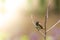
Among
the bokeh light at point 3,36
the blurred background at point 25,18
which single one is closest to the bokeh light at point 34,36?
the blurred background at point 25,18

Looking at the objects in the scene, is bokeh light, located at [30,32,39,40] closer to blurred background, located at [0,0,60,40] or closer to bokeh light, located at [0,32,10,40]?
blurred background, located at [0,0,60,40]

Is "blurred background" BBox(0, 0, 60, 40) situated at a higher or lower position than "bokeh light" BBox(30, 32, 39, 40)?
higher

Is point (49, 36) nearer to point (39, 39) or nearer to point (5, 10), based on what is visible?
point (39, 39)

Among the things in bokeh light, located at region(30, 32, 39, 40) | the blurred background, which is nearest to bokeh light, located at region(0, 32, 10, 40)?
the blurred background

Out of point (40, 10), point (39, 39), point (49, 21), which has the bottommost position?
point (39, 39)

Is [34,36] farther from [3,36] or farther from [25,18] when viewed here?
[3,36]

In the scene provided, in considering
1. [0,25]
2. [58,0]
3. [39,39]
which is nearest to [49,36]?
[39,39]

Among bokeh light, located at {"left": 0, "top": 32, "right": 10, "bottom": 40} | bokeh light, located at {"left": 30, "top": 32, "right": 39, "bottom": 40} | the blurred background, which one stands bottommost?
bokeh light, located at {"left": 30, "top": 32, "right": 39, "bottom": 40}

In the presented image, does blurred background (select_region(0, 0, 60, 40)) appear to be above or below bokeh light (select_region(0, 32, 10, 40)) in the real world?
above
